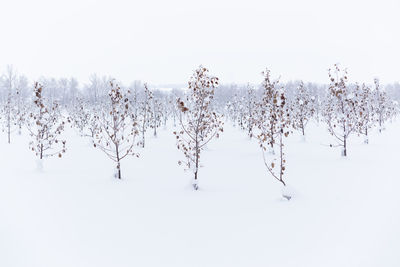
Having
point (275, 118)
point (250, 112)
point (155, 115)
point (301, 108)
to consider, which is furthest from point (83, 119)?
point (275, 118)

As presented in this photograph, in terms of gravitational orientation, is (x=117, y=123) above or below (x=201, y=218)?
above

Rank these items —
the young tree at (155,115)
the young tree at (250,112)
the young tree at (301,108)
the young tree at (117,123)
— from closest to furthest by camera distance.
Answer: the young tree at (117,123) < the young tree at (250,112) < the young tree at (301,108) < the young tree at (155,115)

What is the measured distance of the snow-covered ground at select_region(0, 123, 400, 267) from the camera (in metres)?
5.48

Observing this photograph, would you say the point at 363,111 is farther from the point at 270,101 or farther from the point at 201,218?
the point at 201,218

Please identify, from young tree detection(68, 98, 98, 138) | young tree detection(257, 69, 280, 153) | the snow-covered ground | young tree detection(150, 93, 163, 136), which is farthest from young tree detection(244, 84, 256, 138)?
young tree detection(68, 98, 98, 138)

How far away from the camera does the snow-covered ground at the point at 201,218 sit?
5.48m

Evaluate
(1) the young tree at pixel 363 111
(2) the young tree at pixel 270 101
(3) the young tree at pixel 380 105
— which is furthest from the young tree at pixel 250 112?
(3) the young tree at pixel 380 105

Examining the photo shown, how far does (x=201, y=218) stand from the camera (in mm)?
7574

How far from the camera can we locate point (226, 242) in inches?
242

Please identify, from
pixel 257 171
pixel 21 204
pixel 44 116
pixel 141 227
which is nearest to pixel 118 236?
pixel 141 227

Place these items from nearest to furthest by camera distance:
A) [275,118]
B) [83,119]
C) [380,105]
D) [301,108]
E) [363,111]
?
[275,118]
[363,111]
[301,108]
[83,119]
[380,105]

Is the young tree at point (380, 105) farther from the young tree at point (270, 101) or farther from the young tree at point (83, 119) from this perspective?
the young tree at point (83, 119)

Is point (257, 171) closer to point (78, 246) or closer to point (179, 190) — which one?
point (179, 190)

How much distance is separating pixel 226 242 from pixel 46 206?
5.35 m
